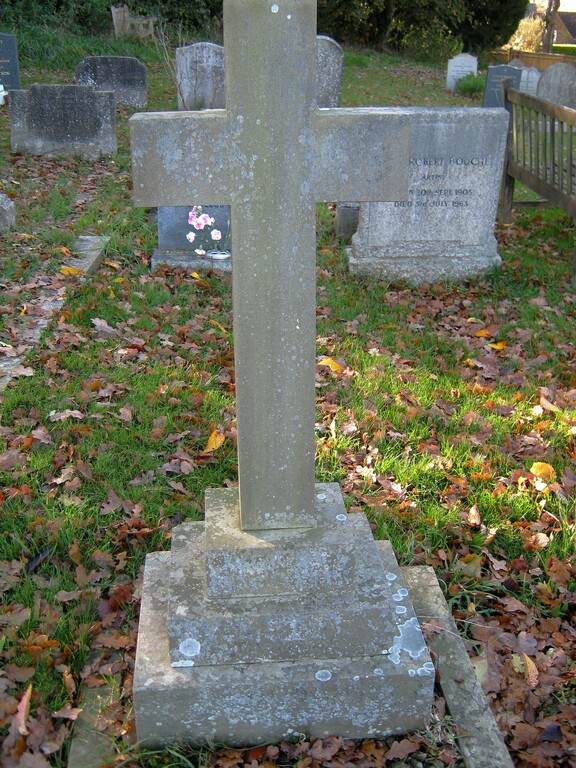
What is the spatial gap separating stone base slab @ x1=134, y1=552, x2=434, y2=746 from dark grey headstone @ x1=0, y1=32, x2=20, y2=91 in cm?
1353

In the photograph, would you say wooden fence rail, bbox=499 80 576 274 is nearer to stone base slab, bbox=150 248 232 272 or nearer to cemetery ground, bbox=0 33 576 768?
cemetery ground, bbox=0 33 576 768

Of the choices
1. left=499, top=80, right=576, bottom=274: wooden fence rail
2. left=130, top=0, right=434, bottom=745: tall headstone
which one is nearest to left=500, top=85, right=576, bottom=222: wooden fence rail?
left=499, top=80, right=576, bottom=274: wooden fence rail

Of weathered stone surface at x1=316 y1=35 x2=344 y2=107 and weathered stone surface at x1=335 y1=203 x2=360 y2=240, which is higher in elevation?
weathered stone surface at x1=316 y1=35 x2=344 y2=107

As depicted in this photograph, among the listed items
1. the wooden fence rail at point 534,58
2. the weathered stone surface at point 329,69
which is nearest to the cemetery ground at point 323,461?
the weathered stone surface at point 329,69

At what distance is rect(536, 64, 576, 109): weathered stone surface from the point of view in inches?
519

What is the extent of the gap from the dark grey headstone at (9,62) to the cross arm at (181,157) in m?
13.0

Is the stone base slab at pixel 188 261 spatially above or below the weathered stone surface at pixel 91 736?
above

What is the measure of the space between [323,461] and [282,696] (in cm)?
172

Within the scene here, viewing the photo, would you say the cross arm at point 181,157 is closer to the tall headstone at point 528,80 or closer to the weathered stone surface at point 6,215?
the weathered stone surface at point 6,215

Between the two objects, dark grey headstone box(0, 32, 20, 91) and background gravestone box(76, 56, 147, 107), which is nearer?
dark grey headstone box(0, 32, 20, 91)

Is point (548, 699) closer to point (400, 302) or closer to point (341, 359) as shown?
point (341, 359)

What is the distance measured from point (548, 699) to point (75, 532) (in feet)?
6.89

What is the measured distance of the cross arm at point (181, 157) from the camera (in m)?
2.29

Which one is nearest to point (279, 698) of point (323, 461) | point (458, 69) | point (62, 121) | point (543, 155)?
point (323, 461)
